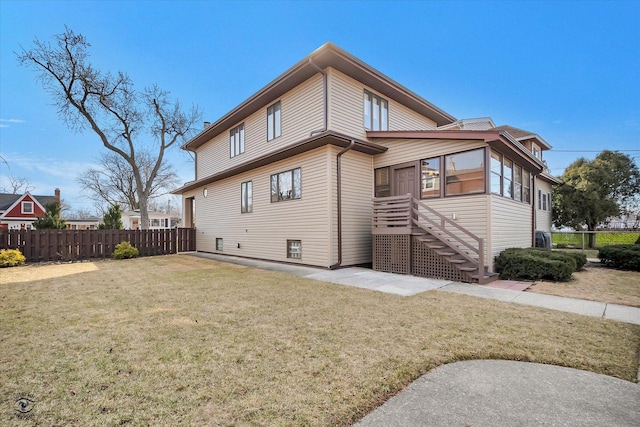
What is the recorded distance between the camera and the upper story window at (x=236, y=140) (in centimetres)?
1387

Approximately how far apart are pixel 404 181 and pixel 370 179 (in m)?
1.21

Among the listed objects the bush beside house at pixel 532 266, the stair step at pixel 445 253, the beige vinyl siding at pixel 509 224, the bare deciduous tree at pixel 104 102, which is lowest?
the bush beside house at pixel 532 266

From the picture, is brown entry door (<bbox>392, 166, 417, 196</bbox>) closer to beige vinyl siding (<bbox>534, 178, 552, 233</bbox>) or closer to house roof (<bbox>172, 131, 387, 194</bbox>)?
house roof (<bbox>172, 131, 387, 194</bbox>)

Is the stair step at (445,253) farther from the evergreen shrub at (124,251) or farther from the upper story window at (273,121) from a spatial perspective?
the evergreen shrub at (124,251)

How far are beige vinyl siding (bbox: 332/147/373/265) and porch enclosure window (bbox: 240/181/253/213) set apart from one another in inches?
197

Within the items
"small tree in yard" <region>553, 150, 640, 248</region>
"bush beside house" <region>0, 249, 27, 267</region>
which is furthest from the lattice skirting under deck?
"small tree in yard" <region>553, 150, 640, 248</region>

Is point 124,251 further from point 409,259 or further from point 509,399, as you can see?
point 509,399

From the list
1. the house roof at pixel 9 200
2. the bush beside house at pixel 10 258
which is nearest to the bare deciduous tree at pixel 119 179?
the house roof at pixel 9 200

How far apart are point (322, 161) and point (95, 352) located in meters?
7.47

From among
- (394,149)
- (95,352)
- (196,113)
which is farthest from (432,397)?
(196,113)

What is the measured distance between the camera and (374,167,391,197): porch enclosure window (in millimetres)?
10259

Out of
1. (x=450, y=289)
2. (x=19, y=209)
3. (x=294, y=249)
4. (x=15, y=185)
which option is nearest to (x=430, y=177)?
(x=450, y=289)

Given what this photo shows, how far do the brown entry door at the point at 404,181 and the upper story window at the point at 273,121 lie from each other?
15.6ft

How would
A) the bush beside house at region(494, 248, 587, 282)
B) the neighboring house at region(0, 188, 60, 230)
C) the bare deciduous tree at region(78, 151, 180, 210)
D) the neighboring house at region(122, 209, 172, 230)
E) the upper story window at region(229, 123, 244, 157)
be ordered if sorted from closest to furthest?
the bush beside house at region(494, 248, 587, 282)
the upper story window at region(229, 123, 244, 157)
the neighboring house at region(0, 188, 60, 230)
the bare deciduous tree at region(78, 151, 180, 210)
the neighboring house at region(122, 209, 172, 230)
